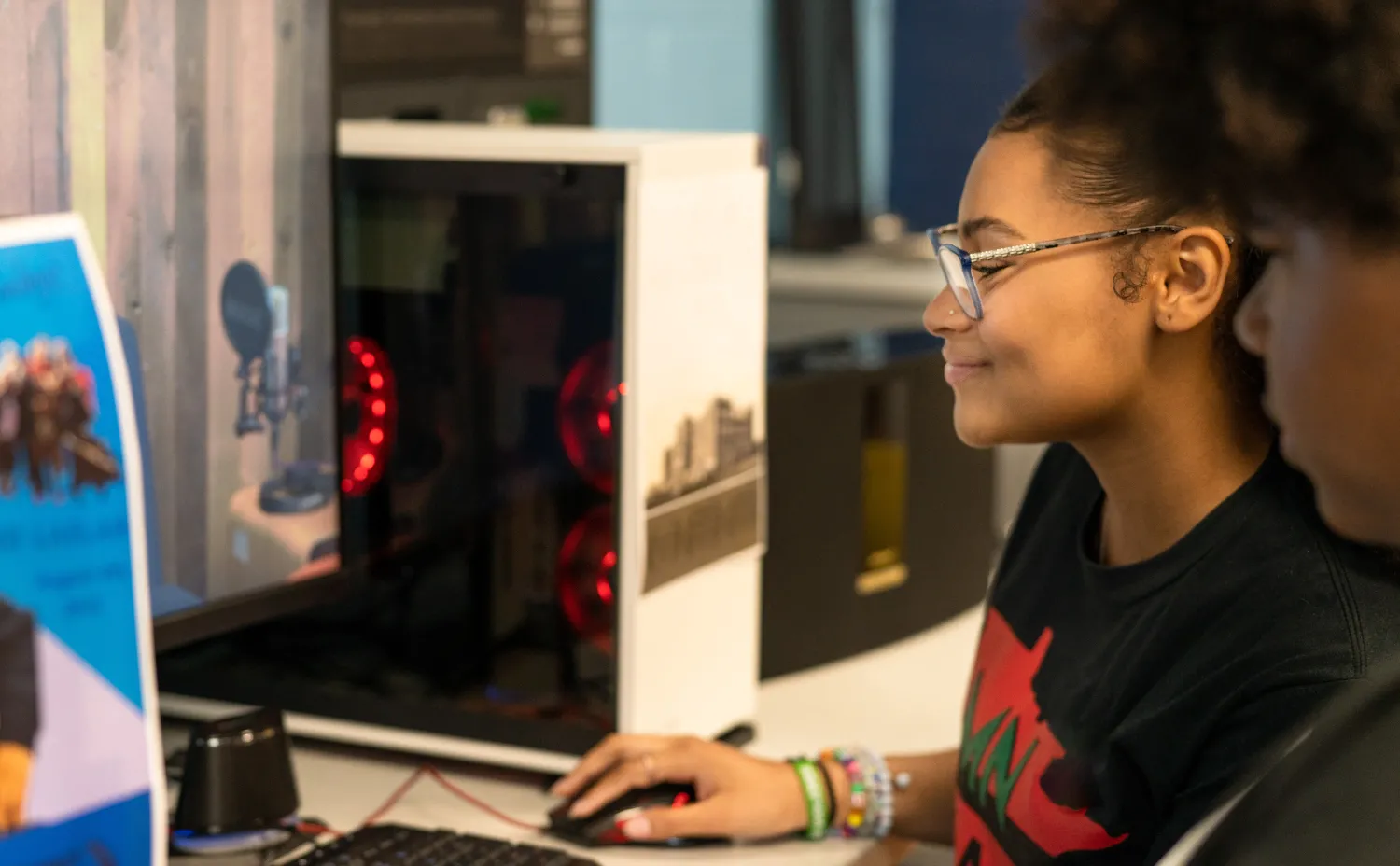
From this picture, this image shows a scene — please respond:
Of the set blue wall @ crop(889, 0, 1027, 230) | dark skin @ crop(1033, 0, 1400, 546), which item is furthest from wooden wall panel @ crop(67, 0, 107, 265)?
blue wall @ crop(889, 0, 1027, 230)

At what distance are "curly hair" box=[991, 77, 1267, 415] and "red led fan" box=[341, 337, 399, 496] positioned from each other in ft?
1.91

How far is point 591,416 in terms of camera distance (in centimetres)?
138

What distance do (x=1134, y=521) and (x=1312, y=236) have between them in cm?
68

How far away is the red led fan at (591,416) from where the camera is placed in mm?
1350

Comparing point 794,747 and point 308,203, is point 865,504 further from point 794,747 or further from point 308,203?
point 308,203

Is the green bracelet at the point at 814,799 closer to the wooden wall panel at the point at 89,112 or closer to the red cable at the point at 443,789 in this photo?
the red cable at the point at 443,789

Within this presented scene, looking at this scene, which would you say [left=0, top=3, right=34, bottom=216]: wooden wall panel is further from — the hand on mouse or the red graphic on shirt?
the red graphic on shirt

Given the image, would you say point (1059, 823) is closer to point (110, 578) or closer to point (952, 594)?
point (110, 578)

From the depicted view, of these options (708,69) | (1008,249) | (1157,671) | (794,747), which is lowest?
(794,747)

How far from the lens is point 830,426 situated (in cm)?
Result: 164

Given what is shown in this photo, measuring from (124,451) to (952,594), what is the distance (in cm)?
110

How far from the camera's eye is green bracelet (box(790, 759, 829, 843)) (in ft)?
4.11

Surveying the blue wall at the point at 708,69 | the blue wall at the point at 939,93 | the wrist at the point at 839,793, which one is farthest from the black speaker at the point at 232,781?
the blue wall at the point at 939,93

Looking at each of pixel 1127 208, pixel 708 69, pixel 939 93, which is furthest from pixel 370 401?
pixel 939 93
